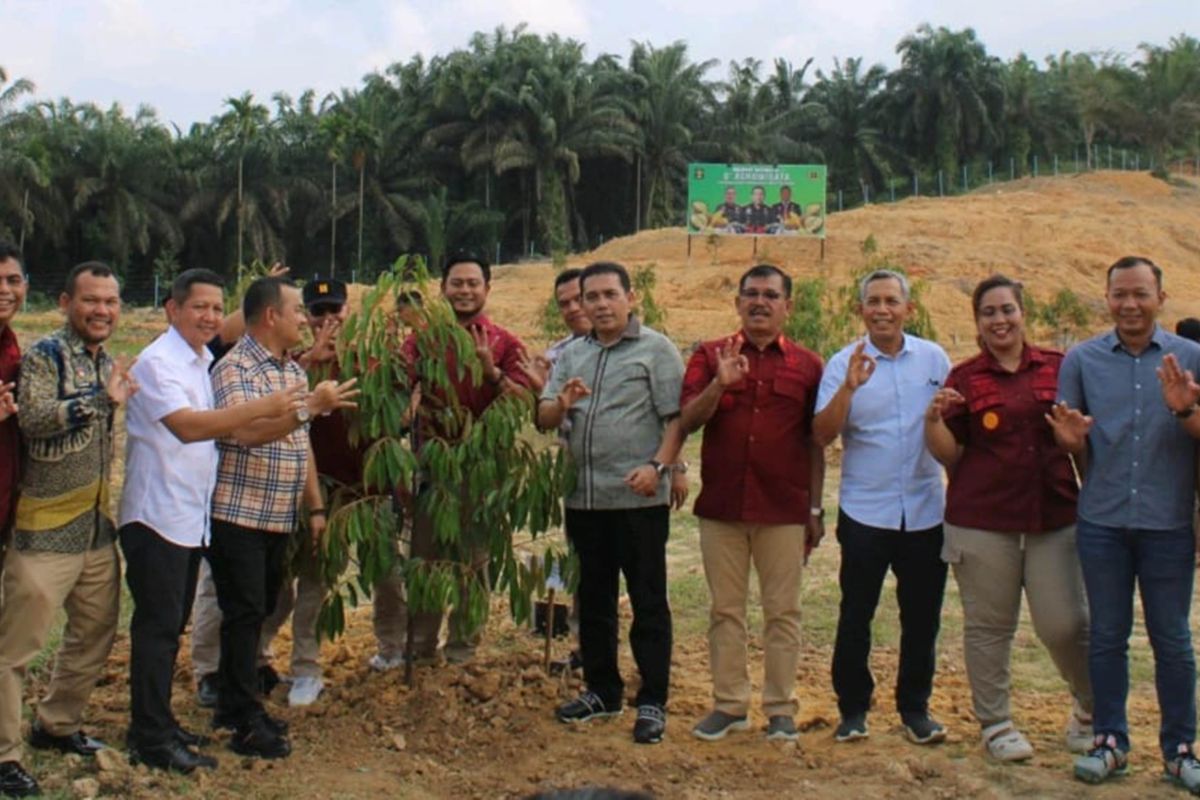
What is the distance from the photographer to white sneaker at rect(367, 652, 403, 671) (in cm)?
543

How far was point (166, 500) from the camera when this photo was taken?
4.27 metres

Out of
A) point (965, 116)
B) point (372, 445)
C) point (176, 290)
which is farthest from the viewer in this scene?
point (965, 116)

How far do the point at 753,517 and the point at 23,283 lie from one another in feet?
8.96

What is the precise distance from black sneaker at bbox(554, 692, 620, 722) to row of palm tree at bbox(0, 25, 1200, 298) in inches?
1425

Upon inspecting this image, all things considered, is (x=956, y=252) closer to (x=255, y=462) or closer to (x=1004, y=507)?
(x=1004, y=507)

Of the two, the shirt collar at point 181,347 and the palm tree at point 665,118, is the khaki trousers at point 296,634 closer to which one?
the shirt collar at point 181,347

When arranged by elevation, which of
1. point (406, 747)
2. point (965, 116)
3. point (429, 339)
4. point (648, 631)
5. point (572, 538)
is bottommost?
point (406, 747)

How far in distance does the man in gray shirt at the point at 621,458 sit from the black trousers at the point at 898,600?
2.28ft

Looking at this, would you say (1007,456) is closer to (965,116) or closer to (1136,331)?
(1136,331)

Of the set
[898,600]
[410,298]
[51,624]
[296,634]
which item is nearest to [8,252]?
[51,624]

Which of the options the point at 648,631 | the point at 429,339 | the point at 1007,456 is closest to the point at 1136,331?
the point at 1007,456

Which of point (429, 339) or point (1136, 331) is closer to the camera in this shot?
point (1136, 331)

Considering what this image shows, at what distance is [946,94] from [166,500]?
163 feet

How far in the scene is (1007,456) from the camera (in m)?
4.59
